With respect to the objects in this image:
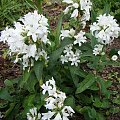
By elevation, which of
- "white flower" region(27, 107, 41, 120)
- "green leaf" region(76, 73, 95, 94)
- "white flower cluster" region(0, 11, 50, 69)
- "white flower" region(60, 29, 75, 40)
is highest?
"white flower" region(60, 29, 75, 40)

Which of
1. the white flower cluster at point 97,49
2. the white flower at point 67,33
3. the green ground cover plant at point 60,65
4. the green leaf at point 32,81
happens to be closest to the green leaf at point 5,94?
the green ground cover plant at point 60,65

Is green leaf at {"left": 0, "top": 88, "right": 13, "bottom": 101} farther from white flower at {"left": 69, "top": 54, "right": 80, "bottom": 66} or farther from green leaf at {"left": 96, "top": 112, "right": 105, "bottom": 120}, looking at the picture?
green leaf at {"left": 96, "top": 112, "right": 105, "bottom": 120}

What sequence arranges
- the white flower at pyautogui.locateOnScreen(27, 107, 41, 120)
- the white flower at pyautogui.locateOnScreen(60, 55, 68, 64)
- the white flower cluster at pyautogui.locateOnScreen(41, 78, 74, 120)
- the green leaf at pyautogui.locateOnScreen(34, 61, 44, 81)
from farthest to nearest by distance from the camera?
the white flower at pyautogui.locateOnScreen(60, 55, 68, 64) < the white flower at pyautogui.locateOnScreen(27, 107, 41, 120) < the green leaf at pyautogui.locateOnScreen(34, 61, 44, 81) < the white flower cluster at pyautogui.locateOnScreen(41, 78, 74, 120)

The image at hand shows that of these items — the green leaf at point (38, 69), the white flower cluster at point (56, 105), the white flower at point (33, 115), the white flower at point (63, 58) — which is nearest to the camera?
the white flower cluster at point (56, 105)

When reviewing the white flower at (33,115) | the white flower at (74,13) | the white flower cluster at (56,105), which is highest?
the white flower at (74,13)

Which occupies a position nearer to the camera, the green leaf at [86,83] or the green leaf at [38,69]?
the green leaf at [38,69]

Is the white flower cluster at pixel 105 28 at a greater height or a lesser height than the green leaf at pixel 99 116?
greater

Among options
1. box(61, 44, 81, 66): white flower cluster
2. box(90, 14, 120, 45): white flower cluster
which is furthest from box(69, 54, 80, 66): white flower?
box(90, 14, 120, 45): white flower cluster

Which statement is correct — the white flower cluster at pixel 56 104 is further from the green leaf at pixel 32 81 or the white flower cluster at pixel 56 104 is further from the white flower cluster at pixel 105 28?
the white flower cluster at pixel 105 28

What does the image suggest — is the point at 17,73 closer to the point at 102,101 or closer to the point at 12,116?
the point at 12,116
